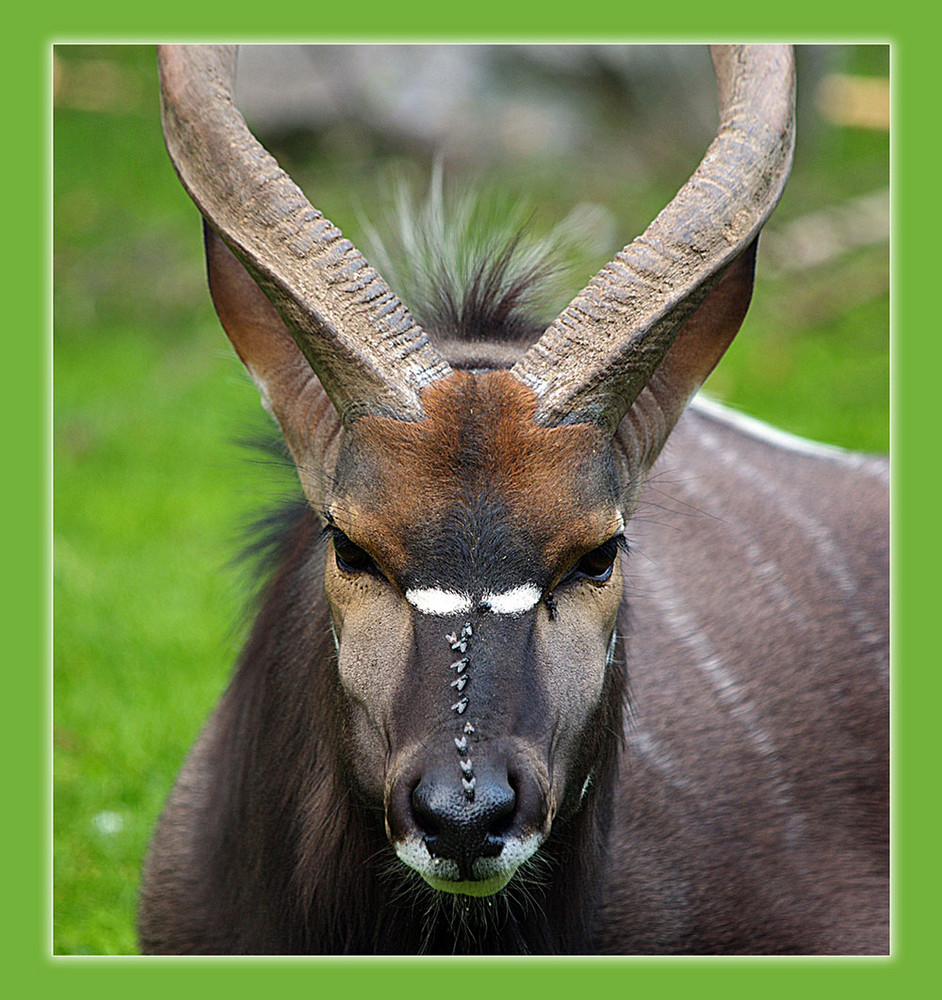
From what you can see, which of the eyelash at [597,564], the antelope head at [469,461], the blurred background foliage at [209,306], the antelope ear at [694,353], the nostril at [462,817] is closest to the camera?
the nostril at [462,817]

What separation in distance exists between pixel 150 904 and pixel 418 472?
2131 millimetres

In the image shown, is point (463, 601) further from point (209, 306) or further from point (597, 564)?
point (209, 306)

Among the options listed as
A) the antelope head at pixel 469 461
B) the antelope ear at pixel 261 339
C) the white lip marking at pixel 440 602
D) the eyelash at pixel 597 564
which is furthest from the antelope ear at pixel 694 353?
the antelope ear at pixel 261 339

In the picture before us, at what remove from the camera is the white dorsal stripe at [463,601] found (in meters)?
3.17

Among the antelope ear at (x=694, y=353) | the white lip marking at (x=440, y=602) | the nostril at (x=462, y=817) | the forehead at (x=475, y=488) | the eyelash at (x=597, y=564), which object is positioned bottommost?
the nostril at (x=462, y=817)

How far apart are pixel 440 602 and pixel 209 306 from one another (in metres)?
5.28

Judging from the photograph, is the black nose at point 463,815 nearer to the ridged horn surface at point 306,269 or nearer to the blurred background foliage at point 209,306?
the ridged horn surface at point 306,269

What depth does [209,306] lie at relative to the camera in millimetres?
8117

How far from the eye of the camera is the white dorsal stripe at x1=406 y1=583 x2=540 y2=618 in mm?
3174

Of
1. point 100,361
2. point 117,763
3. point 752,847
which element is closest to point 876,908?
point 752,847

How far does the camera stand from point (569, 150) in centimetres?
791

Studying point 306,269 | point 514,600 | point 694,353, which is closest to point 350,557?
point 514,600

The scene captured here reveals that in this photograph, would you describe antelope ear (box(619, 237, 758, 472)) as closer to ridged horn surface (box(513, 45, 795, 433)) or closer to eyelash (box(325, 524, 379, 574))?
ridged horn surface (box(513, 45, 795, 433))
